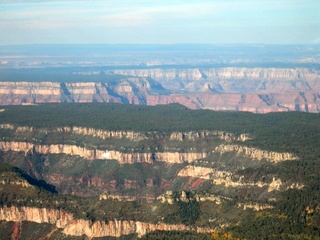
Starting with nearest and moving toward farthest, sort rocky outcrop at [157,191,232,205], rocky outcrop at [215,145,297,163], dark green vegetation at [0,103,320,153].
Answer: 1. rocky outcrop at [157,191,232,205]
2. rocky outcrop at [215,145,297,163]
3. dark green vegetation at [0,103,320,153]

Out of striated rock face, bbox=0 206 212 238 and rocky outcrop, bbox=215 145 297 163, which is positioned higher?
rocky outcrop, bbox=215 145 297 163

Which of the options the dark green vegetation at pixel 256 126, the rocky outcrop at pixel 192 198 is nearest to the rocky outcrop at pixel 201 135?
the dark green vegetation at pixel 256 126

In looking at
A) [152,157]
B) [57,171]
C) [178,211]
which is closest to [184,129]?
[152,157]

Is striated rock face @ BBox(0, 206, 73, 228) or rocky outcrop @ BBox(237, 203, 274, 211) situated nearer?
rocky outcrop @ BBox(237, 203, 274, 211)

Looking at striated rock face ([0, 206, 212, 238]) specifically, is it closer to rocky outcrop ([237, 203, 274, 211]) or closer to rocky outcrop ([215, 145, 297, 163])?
rocky outcrop ([237, 203, 274, 211])

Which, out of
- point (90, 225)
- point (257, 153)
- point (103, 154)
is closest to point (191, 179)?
point (257, 153)

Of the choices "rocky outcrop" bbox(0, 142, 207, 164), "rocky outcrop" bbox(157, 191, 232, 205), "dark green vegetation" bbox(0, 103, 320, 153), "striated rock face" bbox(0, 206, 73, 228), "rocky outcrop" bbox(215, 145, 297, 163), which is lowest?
"striated rock face" bbox(0, 206, 73, 228)

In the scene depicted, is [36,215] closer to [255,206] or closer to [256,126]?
[255,206]

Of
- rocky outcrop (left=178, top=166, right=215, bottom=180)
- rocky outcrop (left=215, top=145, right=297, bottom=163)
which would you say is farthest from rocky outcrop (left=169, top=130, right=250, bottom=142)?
rocky outcrop (left=178, top=166, right=215, bottom=180)

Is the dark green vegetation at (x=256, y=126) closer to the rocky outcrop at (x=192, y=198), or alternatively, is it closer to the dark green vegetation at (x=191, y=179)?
the dark green vegetation at (x=191, y=179)
